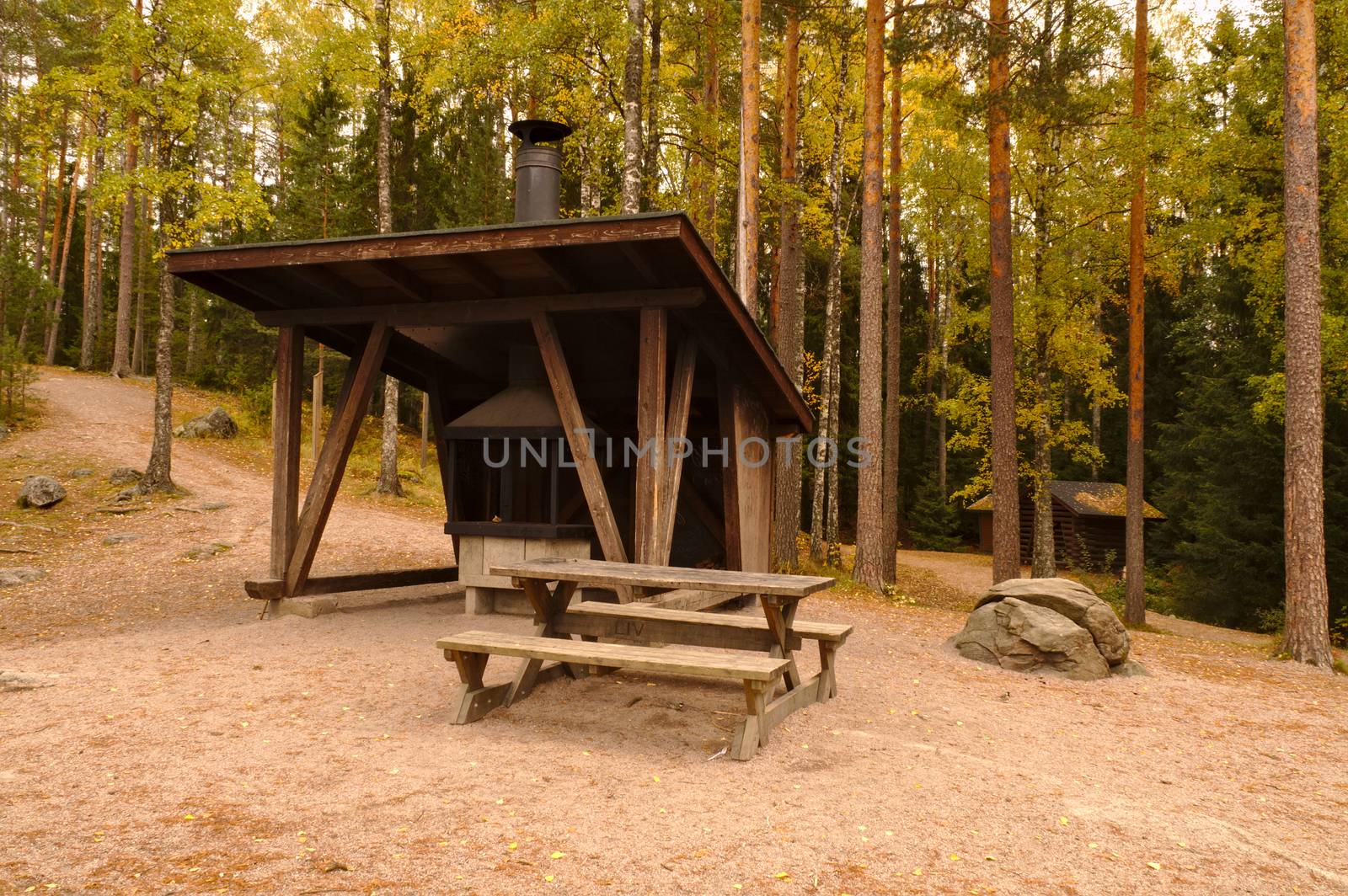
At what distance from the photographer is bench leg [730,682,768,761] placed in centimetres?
399

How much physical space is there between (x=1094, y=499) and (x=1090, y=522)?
0.88 meters

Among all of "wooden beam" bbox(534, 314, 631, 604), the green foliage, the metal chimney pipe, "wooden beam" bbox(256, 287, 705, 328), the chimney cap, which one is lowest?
the green foliage

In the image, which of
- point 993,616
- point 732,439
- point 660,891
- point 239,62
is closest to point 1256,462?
point 993,616

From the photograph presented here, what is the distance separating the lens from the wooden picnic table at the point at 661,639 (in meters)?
4.05

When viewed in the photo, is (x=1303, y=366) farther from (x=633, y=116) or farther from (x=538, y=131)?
(x=633, y=116)

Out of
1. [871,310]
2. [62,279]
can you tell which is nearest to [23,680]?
[871,310]

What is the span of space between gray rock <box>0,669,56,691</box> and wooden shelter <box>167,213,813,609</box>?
6.81 feet

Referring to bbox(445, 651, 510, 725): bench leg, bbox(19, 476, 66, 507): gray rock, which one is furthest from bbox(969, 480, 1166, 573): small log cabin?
bbox(19, 476, 66, 507): gray rock

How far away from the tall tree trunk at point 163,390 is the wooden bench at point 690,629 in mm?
11275

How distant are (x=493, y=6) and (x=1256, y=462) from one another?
731 inches

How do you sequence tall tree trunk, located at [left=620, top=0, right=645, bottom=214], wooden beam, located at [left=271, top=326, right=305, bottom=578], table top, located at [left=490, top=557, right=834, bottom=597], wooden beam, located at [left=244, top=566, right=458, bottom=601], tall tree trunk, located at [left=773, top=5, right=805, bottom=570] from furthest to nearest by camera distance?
tall tree trunk, located at [left=773, top=5, right=805, bottom=570] < tall tree trunk, located at [left=620, top=0, right=645, bottom=214] < wooden beam, located at [left=271, top=326, right=305, bottom=578] < wooden beam, located at [left=244, top=566, right=458, bottom=601] < table top, located at [left=490, top=557, right=834, bottom=597]

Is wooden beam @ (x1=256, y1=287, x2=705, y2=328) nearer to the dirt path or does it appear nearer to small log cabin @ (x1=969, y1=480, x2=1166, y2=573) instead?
the dirt path

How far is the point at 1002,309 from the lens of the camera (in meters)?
12.1

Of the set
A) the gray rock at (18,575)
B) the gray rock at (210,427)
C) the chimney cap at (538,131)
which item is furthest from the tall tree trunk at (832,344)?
the gray rock at (210,427)
